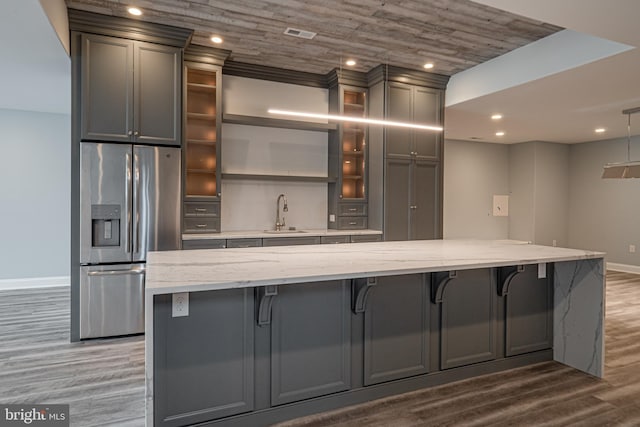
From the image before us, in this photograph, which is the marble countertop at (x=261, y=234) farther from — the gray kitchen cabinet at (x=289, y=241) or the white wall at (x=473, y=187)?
the white wall at (x=473, y=187)

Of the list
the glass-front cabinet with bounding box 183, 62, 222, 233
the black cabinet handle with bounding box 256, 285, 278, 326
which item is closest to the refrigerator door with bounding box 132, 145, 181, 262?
the glass-front cabinet with bounding box 183, 62, 222, 233

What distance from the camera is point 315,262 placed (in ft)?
7.27

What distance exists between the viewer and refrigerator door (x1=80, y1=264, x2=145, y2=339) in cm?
347

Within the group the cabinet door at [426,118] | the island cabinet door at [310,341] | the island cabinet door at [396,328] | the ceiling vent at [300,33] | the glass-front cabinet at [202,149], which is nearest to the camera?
the island cabinet door at [310,341]

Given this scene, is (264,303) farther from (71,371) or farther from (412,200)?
(412,200)

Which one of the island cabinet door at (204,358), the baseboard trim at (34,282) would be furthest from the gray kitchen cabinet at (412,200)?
the baseboard trim at (34,282)

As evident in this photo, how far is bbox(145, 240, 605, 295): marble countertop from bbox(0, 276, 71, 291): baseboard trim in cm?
422

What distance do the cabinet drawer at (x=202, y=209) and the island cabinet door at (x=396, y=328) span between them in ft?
7.73

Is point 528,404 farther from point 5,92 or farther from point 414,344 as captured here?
point 5,92

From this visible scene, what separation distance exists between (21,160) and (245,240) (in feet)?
12.7

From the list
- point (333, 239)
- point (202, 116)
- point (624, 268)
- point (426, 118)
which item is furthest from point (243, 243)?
point (624, 268)

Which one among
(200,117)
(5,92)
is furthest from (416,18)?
(5,92)

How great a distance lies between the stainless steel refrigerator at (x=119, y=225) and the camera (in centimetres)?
345

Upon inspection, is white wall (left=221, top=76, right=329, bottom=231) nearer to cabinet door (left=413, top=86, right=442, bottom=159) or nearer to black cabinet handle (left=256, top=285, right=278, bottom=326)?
cabinet door (left=413, top=86, right=442, bottom=159)
